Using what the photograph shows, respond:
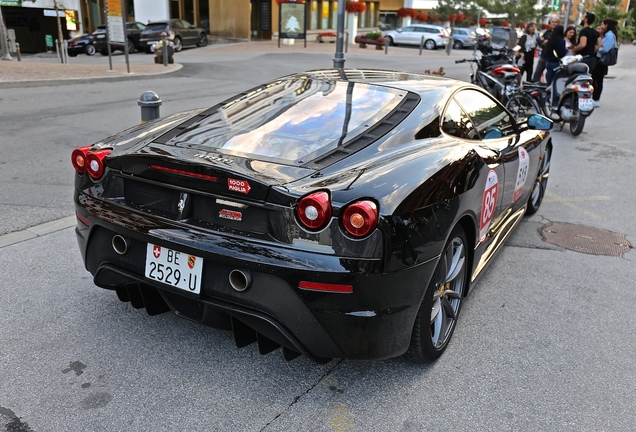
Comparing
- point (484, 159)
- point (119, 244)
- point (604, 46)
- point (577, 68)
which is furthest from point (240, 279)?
point (604, 46)

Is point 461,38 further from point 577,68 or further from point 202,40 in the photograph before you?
point 577,68

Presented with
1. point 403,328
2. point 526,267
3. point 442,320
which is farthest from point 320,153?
point 526,267

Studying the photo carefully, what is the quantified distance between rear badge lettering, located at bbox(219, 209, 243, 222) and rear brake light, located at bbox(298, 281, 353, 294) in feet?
1.40

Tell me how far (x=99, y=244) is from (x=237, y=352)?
944 mm

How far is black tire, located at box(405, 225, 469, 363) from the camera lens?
9.69ft

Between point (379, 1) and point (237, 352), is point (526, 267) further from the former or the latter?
point (379, 1)

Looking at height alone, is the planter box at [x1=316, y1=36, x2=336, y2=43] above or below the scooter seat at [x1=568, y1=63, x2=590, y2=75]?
below

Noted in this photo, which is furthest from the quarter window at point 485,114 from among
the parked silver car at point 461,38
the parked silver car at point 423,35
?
the parked silver car at point 461,38

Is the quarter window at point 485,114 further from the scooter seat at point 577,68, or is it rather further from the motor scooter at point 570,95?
the scooter seat at point 577,68

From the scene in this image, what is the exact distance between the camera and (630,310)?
4016 mm

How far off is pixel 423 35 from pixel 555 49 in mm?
27508

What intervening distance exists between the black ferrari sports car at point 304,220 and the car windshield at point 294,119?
0.05 feet

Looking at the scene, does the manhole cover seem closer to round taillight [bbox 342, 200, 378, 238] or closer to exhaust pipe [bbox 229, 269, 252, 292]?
round taillight [bbox 342, 200, 378, 238]

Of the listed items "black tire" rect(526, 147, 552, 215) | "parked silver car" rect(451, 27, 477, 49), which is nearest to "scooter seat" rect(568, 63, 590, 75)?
"black tire" rect(526, 147, 552, 215)
